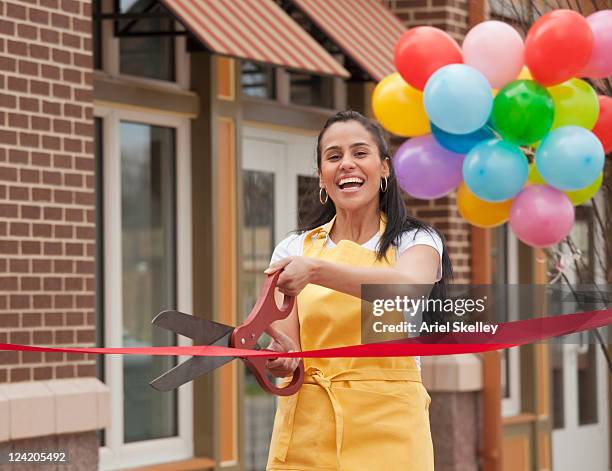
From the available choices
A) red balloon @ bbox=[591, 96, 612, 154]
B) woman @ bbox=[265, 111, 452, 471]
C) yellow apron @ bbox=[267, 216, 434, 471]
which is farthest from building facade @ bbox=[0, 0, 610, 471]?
yellow apron @ bbox=[267, 216, 434, 471]

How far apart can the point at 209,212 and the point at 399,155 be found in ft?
4.97

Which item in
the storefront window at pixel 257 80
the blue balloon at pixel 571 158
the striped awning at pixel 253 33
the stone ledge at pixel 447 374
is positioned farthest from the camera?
the stone ledge at pixel 447 374

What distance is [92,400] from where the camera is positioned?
598cm

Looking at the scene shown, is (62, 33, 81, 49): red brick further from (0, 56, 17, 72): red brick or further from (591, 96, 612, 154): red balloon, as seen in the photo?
(591, 96, 612, 154): red balloon

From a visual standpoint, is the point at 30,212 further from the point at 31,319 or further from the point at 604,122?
the point at 604,122

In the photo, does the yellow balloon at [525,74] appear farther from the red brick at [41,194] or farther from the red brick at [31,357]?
the red brick at [31,357]

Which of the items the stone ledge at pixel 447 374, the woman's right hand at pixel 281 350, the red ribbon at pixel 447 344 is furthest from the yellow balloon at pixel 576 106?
the stone ledge at pixel 447 374

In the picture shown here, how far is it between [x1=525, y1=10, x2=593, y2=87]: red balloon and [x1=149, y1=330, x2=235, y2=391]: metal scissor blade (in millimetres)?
2892

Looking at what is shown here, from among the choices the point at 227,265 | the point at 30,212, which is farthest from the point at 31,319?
the point at 227,265

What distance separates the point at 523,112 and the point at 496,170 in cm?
28

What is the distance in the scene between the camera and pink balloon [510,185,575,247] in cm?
576

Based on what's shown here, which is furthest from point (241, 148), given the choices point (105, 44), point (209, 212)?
point (105, 44)

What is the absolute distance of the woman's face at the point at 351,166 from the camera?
10.9 ft

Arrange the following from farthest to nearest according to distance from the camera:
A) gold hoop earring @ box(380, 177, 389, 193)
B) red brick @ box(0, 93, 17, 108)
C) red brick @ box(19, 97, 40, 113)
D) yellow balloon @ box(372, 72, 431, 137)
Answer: yellow balloon @ box(372, 72, 431, 137)
red brick @ box(19, 97, 40, 113)
red brick @ box(0, 93, 17, 108)
gold hoop earring @ box(380, 177, 389, 193)
